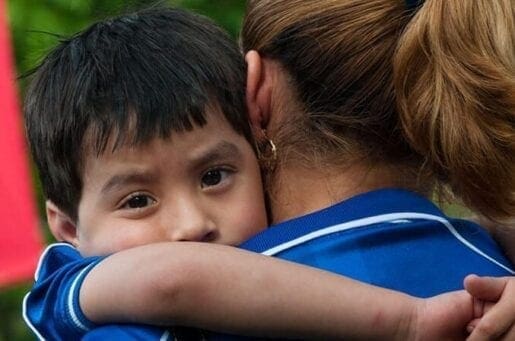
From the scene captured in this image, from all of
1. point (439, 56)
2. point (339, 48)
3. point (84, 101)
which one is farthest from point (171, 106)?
point (439, 56)

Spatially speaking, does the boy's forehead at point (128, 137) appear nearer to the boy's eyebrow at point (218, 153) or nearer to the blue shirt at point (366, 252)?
the boy's eyebrow at point (218, 153)

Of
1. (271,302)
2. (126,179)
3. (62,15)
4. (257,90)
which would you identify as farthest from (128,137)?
(62,15)

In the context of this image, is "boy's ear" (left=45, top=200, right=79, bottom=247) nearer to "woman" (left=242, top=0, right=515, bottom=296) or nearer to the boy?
the boy

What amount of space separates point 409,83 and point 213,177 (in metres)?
0.29

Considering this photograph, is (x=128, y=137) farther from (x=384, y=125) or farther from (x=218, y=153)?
(x=384, y=125)

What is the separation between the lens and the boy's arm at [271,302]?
1.71 meters

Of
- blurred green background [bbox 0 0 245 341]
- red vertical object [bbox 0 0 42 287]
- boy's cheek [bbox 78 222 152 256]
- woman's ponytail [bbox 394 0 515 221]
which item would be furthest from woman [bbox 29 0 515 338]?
blurred green background [bbox 0 0 245 341]

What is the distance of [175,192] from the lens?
189cm

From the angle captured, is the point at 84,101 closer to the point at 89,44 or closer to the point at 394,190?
the point at 89,44

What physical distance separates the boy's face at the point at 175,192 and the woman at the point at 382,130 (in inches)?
2.2

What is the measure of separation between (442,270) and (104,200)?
0.46 m

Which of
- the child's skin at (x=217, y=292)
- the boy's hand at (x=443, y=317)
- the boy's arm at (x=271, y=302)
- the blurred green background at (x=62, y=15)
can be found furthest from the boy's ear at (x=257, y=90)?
the blurred green background at (x=62, y=15)

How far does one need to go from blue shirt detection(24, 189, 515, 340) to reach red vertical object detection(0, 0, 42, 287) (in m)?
0.95

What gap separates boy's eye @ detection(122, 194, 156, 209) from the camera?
6.19ft
